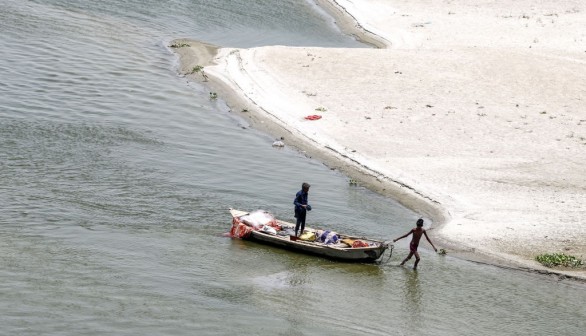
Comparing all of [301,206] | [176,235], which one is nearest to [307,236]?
[301,206]

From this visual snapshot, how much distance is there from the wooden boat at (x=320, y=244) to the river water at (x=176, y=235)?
29 cm

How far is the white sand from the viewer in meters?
32.7

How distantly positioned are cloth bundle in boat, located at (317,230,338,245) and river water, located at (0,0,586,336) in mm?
711

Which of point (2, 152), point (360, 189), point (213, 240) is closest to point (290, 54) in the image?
point (360, 189)

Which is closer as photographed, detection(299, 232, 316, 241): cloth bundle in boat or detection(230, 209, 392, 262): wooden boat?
detection(230, 209, 392, 262): wooden boat

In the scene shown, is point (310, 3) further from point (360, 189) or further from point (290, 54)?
point (360, 189)

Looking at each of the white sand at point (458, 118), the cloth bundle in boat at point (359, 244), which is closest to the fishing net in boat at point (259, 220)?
the cloth bundle in boat at point (359, 244)

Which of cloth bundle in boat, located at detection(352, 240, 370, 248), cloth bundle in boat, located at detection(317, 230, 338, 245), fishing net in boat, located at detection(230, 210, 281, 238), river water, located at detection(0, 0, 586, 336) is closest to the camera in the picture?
river water, located at detection(0, 0, 586, 336)

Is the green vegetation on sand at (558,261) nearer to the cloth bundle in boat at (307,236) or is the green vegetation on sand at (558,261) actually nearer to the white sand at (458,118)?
the white sand at (458,118)

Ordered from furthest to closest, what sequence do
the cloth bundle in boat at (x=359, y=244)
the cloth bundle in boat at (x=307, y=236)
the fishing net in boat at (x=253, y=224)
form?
the fishing net in boat at (x=253, y=224), the cloth bundle in boat at (x=307, y=236), the cloth bundle in boat at (x=359, y=244)

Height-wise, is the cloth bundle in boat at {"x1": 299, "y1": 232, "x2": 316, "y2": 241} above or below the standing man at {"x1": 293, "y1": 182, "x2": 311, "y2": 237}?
below

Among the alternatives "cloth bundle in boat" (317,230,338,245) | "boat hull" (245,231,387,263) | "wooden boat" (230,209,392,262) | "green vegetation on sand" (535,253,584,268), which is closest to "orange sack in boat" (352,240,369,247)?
"wooden boat" (230,209,392,262)

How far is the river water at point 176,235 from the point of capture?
23578mm

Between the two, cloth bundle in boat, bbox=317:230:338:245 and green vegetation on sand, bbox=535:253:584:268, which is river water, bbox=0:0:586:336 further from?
green vegetation on sand, bbox=535:253:584:268
